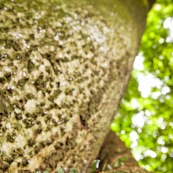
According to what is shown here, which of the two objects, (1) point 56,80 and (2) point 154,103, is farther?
(2) point 154,103

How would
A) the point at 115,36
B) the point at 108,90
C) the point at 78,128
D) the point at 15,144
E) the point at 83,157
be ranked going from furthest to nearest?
1. the point at 115,36
2. the point at 108,90
3. the point at 83,157
4. the point at 78,128
5. the point at 15,144

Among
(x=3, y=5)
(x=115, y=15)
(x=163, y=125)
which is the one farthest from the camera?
(x=163, y=125)

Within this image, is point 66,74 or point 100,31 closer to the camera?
point 66,74

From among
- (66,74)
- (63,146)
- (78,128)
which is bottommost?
(63,146)

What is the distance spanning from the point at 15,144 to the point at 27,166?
12 cm

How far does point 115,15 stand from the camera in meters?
2.29

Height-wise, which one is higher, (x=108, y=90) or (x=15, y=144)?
(x=108, y=90)

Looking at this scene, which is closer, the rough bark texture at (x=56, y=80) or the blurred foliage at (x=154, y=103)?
the rough bark texture at (x=56, y=80)

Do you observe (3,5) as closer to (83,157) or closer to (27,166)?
(27,166)

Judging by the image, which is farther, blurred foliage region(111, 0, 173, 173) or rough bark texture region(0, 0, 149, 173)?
blurred foliage region(111, 0, 173, 173)

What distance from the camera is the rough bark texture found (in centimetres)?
115

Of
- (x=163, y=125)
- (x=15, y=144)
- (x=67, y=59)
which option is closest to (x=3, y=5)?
(x=67, y=59)

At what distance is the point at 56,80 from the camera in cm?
140

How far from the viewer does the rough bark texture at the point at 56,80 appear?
1.15 meters
